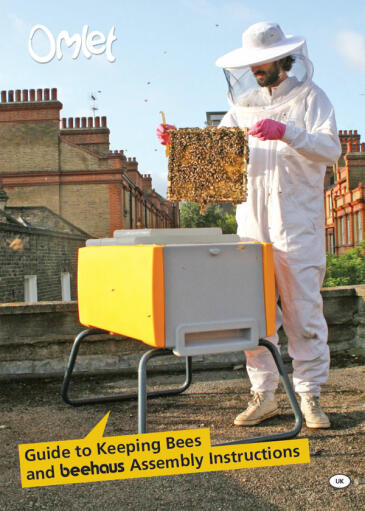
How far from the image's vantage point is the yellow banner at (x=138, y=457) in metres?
2.49

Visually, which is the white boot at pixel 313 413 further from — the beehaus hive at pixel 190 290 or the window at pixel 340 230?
the window at pixel 340 230

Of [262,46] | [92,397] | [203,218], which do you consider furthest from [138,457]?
[203,218]

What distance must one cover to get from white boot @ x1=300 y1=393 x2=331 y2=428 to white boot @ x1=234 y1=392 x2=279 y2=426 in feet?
0.59

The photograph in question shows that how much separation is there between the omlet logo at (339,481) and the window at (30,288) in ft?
50.3

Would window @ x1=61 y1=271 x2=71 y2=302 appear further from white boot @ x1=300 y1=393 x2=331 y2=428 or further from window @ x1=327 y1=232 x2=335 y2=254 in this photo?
window @ x1=327 y1=232 x2=335 y2=254

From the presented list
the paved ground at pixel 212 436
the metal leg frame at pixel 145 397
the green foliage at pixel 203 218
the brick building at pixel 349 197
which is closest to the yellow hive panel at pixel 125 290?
the metal leg frame at pixel 145 397

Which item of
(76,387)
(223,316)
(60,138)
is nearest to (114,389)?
(76,387)

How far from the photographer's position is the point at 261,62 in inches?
118

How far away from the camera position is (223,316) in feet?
8.70

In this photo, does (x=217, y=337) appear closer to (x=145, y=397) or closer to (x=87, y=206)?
(x=145, y=397)

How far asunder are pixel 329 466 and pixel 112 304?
4.13ft

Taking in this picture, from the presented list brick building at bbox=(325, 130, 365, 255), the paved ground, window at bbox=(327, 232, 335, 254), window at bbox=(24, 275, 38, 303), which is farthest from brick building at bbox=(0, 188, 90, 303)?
window at bbox=(327, 232, 335, 254)

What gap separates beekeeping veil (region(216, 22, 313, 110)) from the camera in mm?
3039

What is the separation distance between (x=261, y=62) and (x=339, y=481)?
2064mm
